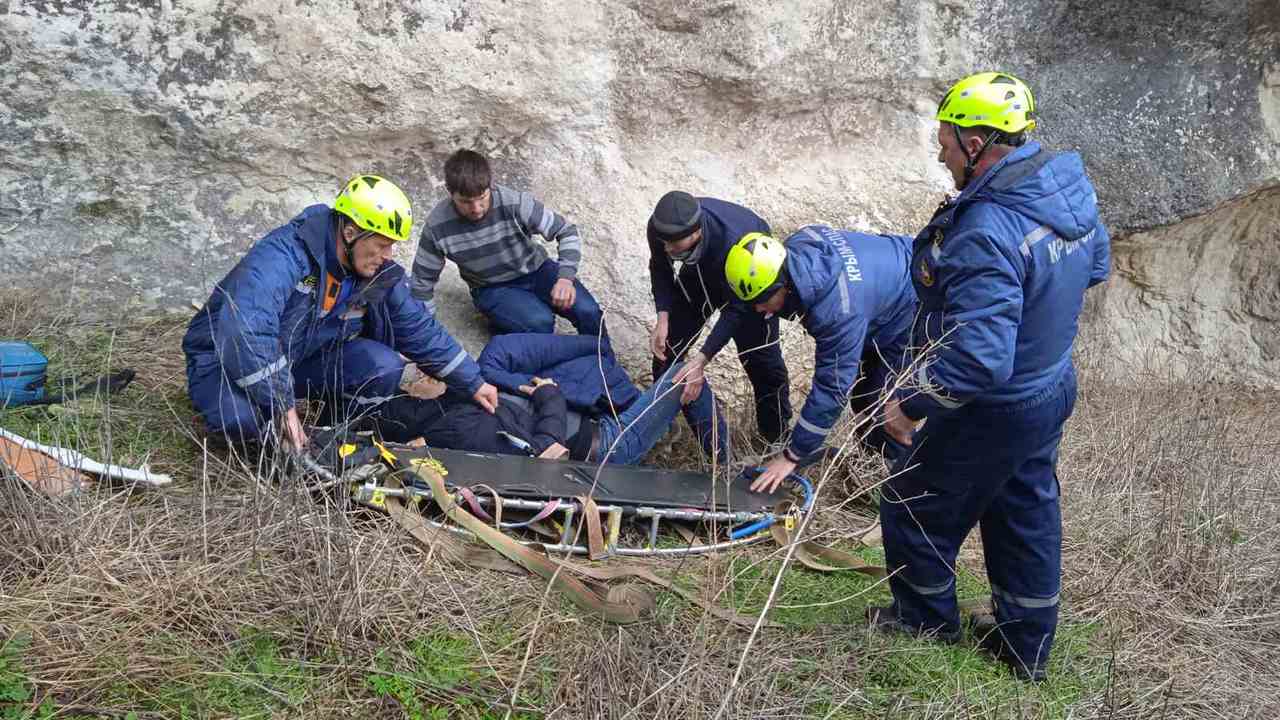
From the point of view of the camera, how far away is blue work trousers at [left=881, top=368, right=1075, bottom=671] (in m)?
3.12

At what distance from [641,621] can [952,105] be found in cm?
191

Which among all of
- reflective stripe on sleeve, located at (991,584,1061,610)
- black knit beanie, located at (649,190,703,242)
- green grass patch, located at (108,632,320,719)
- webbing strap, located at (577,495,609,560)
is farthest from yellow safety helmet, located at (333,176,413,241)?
reflective stripe on sleeve, located at (991,584,1061,610)

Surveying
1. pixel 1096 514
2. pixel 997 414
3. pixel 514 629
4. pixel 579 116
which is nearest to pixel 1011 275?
pixel 997 414

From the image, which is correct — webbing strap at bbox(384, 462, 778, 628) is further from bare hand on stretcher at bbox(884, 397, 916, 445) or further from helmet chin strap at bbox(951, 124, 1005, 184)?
helmet chin strap at bbox(951, 124, 1005, 184)

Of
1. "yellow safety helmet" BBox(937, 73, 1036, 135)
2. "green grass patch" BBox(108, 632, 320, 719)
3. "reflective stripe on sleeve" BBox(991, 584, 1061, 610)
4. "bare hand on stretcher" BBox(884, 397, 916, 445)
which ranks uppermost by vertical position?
"yellow safety helmet" BBox(937, 73, 1036, 135)

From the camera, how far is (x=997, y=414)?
10.1ft

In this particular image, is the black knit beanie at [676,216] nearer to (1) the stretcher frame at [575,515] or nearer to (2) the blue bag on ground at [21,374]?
(1) the stretcher frame at [575,515]

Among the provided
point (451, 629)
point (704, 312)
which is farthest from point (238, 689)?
point (704, 312)

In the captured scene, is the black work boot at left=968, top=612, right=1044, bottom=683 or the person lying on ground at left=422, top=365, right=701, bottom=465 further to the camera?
the person lying on ground at left=422, top=365, right=701, bottom=465

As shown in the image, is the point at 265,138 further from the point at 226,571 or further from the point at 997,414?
the point at 997,414

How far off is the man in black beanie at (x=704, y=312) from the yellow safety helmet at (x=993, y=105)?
57.8 inches

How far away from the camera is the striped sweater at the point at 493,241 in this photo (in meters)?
5.27

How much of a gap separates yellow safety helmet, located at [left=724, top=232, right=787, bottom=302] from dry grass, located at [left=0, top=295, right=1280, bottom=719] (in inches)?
38.5

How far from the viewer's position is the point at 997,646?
142 inches
